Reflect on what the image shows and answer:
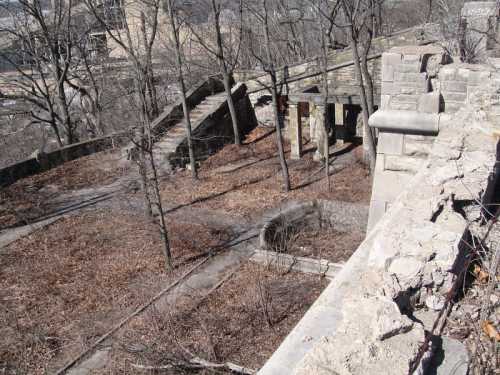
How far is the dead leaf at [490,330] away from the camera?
10.9 feet

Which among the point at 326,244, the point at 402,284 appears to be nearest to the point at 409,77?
the point at 402,284

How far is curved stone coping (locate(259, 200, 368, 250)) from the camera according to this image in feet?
40.9

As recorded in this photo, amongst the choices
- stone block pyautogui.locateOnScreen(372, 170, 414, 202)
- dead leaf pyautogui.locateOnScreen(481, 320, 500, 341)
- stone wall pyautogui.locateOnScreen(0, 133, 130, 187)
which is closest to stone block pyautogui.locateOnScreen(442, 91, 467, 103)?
stone block pyautogui.locateOnScreen(372, 170, 414, 202)

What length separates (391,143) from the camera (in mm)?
7793

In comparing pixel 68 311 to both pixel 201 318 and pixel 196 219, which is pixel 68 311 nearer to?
pixel 201 318

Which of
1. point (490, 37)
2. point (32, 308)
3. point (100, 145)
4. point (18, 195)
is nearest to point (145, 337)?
point (32, 308)

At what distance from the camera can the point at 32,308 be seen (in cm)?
1042

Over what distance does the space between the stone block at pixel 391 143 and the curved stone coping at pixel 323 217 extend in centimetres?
478

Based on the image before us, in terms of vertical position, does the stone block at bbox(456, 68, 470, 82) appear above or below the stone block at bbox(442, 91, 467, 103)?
above

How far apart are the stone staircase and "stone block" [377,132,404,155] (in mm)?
10316

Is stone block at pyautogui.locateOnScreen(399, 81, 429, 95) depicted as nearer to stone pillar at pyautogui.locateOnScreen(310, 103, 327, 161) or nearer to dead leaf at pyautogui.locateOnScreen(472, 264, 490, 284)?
dead leaf at pyautogui.locateOnScreen(472, 264, 490, 284)

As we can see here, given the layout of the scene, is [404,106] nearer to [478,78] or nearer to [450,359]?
[478,78]

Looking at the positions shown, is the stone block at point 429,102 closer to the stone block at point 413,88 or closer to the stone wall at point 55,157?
the stone block at point 413,88

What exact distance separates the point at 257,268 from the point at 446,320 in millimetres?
7759
